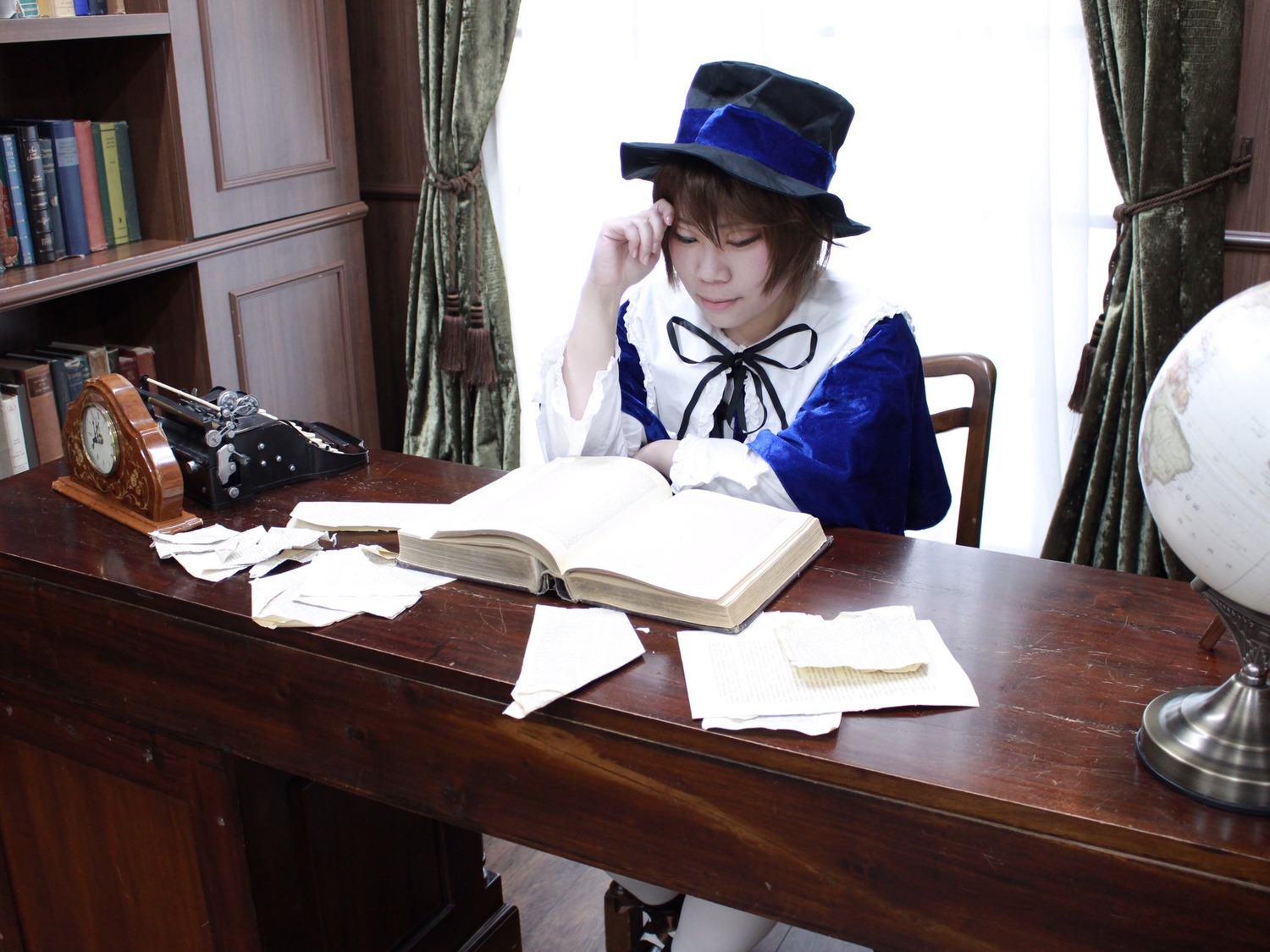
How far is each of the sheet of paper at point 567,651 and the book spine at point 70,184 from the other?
75.2 inches

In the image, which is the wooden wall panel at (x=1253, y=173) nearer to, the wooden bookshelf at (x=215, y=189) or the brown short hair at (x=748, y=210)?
the brown short hair at (x=748, y=210)

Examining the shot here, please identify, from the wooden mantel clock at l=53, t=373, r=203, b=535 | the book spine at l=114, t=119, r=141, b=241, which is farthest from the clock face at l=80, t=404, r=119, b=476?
the book spine at l=114, t=119, r=141, b=241

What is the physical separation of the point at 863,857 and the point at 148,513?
108cm

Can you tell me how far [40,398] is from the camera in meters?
2.66

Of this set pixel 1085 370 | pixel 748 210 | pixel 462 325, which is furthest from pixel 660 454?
pixel 462 325

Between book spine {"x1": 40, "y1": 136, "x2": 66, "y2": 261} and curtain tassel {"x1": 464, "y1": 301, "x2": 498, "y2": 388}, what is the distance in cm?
108

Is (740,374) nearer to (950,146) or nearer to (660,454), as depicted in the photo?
(660,454)

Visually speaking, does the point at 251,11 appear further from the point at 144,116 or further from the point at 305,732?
the point at 305,732

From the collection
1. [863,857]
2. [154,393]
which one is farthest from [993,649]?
[154,393]

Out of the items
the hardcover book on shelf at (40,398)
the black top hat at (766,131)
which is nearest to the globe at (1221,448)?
the black top hat at (766,131)

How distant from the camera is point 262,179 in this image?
304 centimetres

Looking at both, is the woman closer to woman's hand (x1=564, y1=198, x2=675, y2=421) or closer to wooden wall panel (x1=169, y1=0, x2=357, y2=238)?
woman's hand (x1=564, y1=198, x2=675, y2=421)

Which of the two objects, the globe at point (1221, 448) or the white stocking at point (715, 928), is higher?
the globe at point (1221, 448)

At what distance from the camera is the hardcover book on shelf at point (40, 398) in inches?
103
